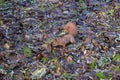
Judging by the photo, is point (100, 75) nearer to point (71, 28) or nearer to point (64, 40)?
point (64, 40)

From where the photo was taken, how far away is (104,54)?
5074 millimetres

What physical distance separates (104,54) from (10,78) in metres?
1.71

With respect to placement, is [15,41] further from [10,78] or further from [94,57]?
[94,57]

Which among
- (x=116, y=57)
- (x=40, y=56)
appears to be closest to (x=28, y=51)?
(x=40, y=56)

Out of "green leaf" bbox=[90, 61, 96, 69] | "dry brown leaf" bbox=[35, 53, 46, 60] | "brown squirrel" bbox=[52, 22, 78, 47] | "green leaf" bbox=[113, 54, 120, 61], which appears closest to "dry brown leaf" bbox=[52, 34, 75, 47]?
"brown squirrel" bbox=[52, 22, 78, 47]

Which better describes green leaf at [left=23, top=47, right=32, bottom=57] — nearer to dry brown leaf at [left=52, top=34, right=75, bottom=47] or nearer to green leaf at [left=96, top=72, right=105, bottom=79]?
dry brown leaf at [left=52, top=34, right=75, bottom=47]

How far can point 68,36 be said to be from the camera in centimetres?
521

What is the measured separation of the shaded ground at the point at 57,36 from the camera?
4707 millimetres

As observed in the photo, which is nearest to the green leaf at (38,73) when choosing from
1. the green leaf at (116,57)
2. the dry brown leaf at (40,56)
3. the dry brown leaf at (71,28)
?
the dry brown leaf at (40,56)

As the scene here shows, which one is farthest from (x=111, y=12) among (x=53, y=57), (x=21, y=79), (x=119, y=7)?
(x=21, y=79)

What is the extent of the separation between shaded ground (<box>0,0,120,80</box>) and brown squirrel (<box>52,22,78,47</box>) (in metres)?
0.08

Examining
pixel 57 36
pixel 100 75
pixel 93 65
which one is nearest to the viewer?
pixel 100 75

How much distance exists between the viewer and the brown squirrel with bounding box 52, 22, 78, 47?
515cm

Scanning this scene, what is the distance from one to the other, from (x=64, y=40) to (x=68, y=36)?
111 mm
